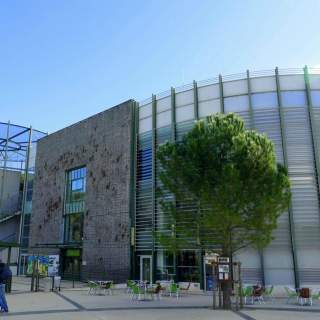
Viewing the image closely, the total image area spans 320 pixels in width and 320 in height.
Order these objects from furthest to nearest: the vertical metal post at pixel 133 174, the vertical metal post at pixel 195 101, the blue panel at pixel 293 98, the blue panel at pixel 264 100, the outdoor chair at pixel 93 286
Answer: the vertical metal post at pixel 133 174 → the vertical metal post at pixel 195 101 → the blue panel at pixel 264 100 → the blue panel at pixel 293 98 → the outdoor chair at pixel 93 286

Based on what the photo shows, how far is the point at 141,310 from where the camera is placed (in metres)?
14.7

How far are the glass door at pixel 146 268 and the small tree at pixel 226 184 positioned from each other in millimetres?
9125

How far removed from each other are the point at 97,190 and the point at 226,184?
653 inches

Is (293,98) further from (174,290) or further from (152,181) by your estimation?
(174,290)

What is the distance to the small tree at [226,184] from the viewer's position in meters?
14.9

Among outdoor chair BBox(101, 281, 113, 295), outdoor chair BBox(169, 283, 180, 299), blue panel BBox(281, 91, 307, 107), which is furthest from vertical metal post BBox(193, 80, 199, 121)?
outdoor chair BBox(101, 281, 113, 295)

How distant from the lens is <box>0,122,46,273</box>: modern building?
4217 centimetres

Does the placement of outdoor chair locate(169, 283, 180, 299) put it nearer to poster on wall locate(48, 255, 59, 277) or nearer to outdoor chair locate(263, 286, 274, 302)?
outdoor chair locate(263, 286, 274, 302)

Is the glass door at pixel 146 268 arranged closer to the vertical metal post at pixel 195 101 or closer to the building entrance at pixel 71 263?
the building entrance at pixel 71 263

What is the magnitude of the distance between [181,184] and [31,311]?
23.5 ft

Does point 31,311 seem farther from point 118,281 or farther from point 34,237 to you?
point 34,237

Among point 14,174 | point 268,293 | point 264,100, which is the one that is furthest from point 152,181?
point 14,174

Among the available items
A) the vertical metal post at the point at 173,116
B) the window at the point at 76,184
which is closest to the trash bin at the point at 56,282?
the window at the point at 76,184

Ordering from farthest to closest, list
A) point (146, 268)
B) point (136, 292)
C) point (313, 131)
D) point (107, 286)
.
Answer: point (146, 268) → point (313, 131) → point (107, 286) → point (136, 292)
